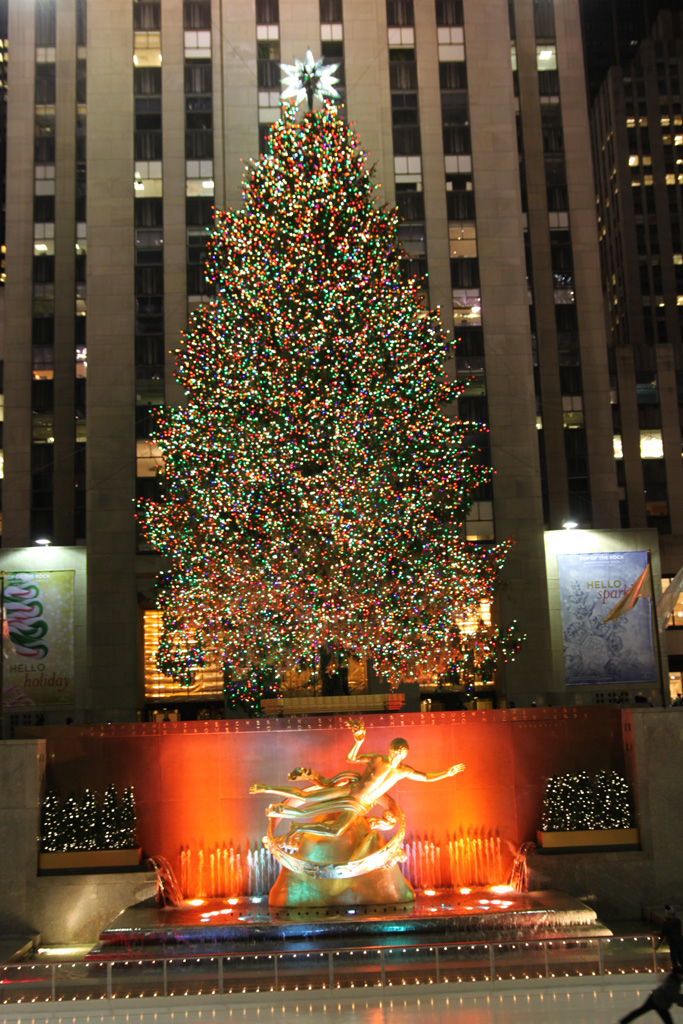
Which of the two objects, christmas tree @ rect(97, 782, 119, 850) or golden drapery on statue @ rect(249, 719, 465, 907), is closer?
golden drapery on statue @ rect(249, 719, 465, 907)

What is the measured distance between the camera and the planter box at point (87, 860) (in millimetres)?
19141

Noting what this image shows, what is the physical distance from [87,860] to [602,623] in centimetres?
2440

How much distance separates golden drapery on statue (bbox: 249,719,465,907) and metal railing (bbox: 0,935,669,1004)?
363 cm

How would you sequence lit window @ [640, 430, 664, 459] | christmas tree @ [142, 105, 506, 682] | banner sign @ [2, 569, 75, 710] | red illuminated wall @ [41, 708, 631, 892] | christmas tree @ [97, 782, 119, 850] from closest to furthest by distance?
christmas tree @ [97, 782, 119, 850], red illuminated wall @ [41, 708, 631, 892], christmas tree @ [142, 105, 506, 682], banner sign @ [2, 569, 75, 710], lit window @ [640, 430, 664, 459]

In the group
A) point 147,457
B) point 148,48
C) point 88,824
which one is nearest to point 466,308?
point 147,457

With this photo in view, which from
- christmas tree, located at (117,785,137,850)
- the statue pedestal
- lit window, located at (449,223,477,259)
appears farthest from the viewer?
lit window, located at (449,223,477,259)

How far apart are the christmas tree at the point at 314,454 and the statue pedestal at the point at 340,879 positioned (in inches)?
357

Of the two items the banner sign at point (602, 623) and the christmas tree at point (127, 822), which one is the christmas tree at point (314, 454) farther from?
the banner sign at point (602, 623)

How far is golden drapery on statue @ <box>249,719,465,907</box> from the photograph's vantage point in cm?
1695

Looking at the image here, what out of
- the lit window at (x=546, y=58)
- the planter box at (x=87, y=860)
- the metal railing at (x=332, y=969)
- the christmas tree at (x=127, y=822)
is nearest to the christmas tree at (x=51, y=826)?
the planter box at (x=87, y=860)

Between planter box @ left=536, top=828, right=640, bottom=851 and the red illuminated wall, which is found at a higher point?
the red illuminated wall

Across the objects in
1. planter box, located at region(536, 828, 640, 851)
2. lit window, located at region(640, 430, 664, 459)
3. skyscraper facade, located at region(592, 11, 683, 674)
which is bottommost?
planter box, located at region(536, 828, 640, 851)

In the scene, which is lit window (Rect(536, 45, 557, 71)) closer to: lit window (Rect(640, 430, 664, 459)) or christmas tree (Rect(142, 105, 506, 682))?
lit window (Rect(640, 430, 664, 459))

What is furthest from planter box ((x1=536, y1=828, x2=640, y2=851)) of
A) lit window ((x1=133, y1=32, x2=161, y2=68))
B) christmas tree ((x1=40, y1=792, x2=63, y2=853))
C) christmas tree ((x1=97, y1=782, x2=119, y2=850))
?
lit window ((x1=133, y1=32, x2=161, y2=68))
